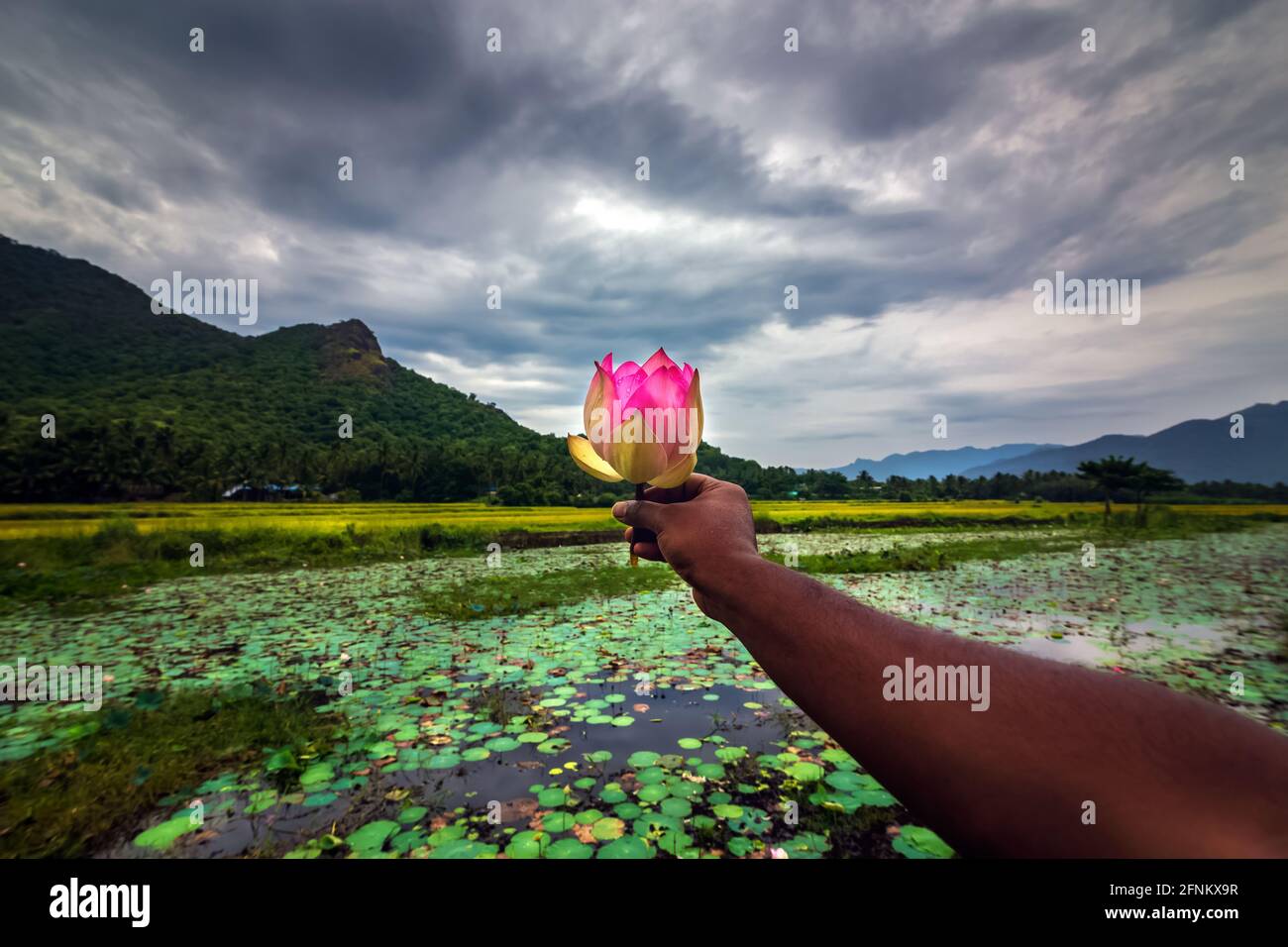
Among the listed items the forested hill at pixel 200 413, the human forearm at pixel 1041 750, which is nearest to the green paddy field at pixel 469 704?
the human forearm at pixel 1041 750

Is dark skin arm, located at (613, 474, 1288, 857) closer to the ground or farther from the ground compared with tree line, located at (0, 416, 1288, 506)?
closer to the ground

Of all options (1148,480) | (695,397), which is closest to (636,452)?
(695,397)

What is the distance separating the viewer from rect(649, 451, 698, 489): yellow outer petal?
138cm

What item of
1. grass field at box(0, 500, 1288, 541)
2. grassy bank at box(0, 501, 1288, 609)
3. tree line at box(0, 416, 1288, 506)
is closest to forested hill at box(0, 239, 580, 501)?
tree line at box(0, 416, 1288, 506)

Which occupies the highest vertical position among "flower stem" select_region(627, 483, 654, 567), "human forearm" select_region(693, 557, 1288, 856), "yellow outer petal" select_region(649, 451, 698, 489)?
"yellow outer petal" select_region(649, 451, 698, 489)

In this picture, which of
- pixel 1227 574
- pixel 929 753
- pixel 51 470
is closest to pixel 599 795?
pixel 929 753

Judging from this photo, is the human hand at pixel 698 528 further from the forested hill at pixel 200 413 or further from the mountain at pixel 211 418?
the forested hill at pixel 200 413

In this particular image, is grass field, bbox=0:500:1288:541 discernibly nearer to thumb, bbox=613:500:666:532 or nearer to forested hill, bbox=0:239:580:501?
thumb, bbox=613:500:666:532

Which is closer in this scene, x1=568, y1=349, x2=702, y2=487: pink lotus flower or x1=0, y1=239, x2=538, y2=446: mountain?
x1=568, y1=349, x2=702, y2=487: pink lotus flower

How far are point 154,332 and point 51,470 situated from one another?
43.0 m

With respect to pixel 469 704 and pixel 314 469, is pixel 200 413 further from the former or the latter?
pixel 469 704

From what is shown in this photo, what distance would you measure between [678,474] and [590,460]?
28 centimetres
